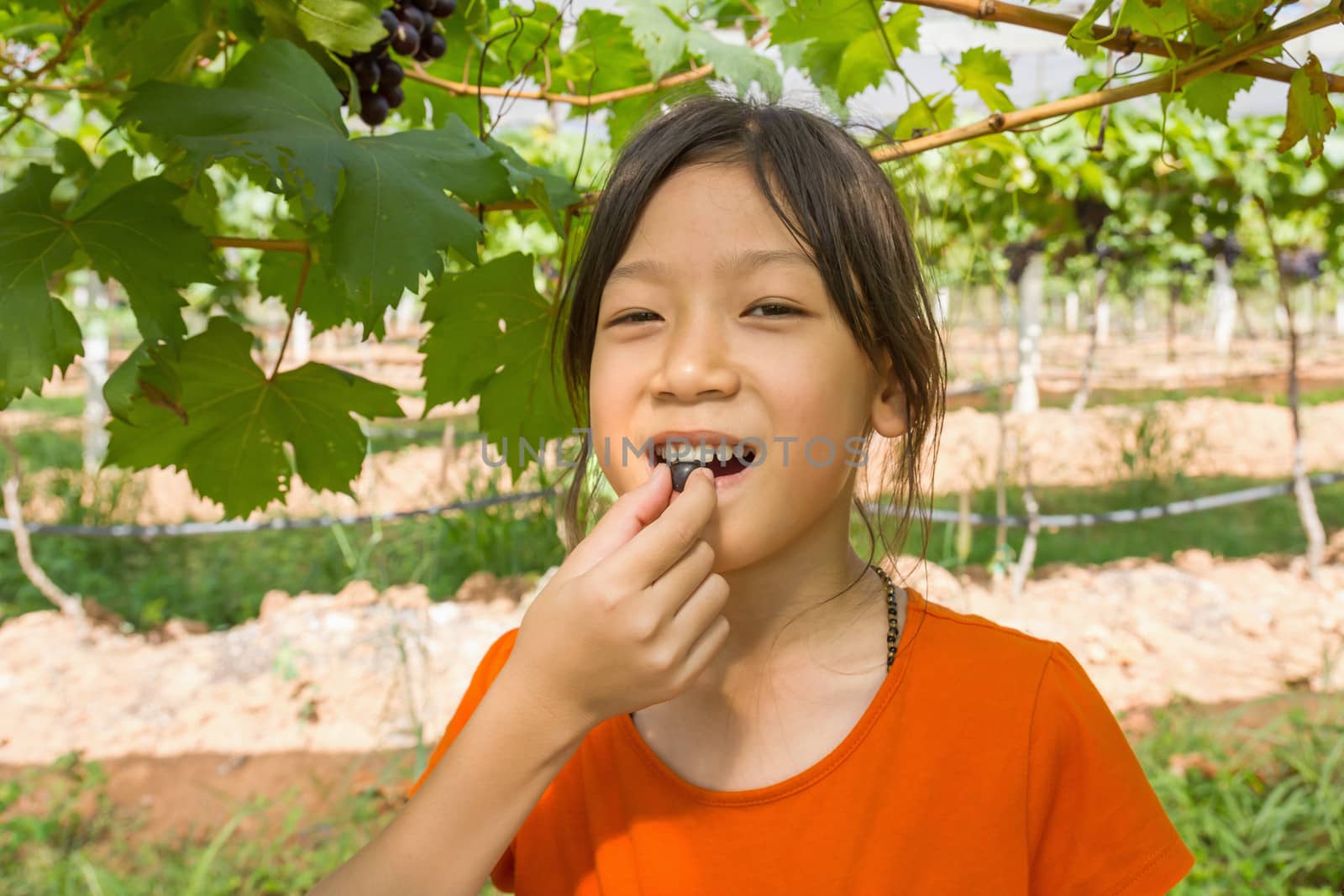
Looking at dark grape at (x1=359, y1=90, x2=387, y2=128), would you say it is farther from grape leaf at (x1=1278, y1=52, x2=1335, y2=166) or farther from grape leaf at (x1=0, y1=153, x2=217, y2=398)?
grape leaf at (x1=1278, y1=52, x2=1335, y2=166)

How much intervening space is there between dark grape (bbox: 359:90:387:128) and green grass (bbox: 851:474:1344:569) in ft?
12.8

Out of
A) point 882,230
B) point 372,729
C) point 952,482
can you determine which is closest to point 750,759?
point 882,230

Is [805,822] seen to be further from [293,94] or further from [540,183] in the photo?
[293,94]

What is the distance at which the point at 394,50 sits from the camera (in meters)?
1.12

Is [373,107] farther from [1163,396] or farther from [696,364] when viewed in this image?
[1163,396]

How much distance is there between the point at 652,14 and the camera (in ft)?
4.48

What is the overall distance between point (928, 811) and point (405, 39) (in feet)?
2.92

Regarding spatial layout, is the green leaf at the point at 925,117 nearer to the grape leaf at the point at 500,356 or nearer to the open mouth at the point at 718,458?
the grape leaf at the point at 500,356

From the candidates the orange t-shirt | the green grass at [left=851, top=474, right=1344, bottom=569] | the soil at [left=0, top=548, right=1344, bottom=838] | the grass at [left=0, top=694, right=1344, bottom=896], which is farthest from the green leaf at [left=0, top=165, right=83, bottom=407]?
the green grass at [left=851, top=474, right=1344, bottom=569]

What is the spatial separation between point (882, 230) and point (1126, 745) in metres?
0.47

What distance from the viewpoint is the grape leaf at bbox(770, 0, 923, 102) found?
1.17m

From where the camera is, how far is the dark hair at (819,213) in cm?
85

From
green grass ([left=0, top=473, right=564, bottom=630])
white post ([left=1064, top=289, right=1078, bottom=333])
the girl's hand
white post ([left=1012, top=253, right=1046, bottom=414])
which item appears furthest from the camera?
white post ([left=1064, top=289, right=1078, bottom=333])

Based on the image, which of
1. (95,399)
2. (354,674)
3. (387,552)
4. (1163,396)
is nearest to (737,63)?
(354,674)
